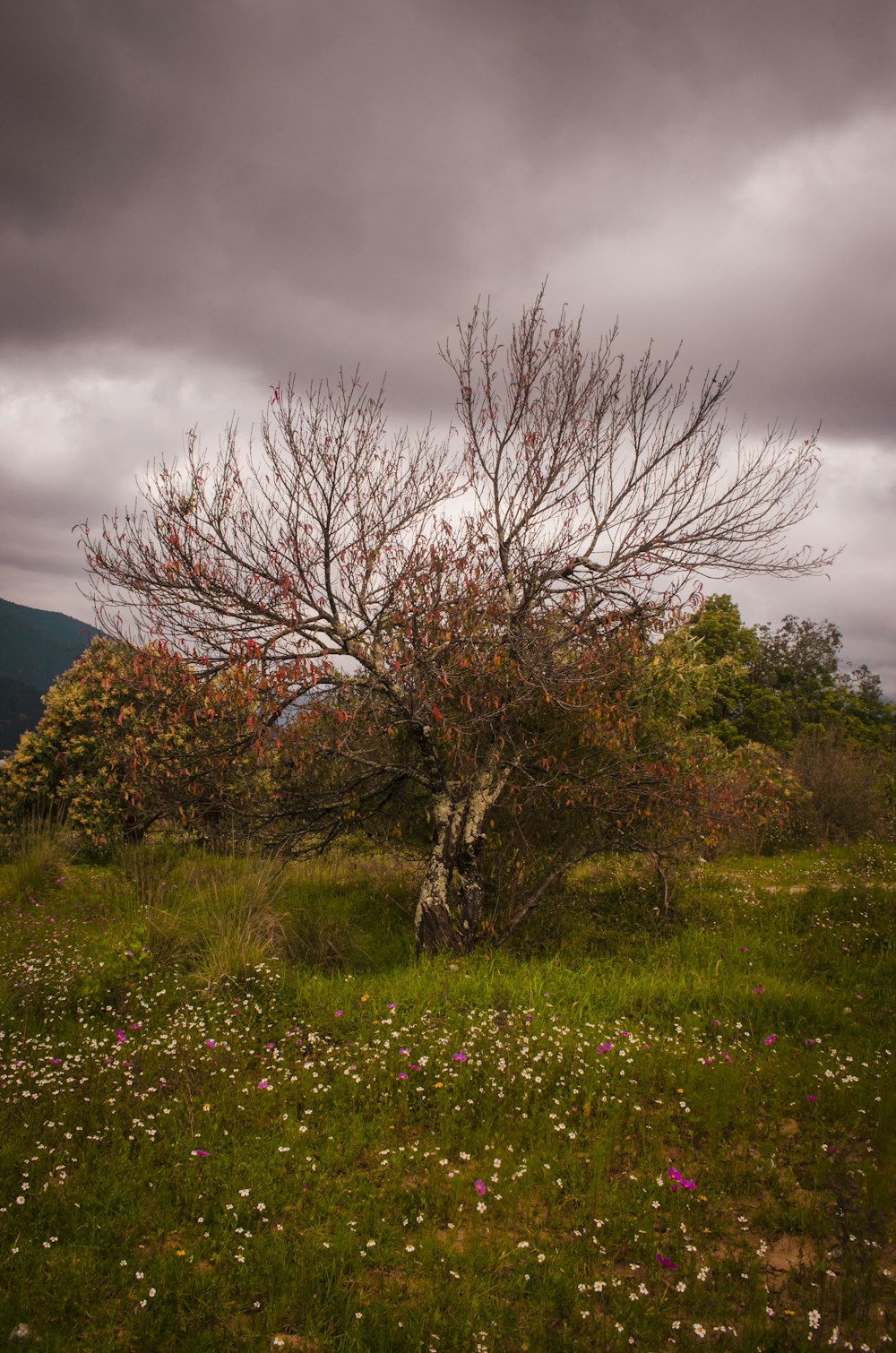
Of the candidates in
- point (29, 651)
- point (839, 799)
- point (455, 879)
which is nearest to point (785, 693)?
point (839, 799)

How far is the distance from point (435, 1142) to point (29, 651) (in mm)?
163152

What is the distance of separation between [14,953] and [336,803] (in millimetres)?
3509

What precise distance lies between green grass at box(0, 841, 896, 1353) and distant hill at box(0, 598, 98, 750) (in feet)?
349

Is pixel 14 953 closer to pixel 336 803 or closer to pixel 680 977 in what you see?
pixel 336 803

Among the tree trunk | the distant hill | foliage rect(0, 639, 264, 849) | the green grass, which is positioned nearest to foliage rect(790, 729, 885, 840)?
the green grass

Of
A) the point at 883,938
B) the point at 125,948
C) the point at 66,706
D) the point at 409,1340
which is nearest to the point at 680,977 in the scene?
the point at 883,938

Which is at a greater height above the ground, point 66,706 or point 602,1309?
point 66,706

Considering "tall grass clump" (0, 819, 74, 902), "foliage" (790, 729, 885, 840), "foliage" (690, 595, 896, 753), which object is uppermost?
"foliage" (690, 595, 896, 753)

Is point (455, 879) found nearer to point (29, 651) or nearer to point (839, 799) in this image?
point (839, 799)

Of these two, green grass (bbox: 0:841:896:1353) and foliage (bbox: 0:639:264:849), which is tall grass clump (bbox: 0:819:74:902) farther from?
green grass (bbox: 0:841:896:1353)

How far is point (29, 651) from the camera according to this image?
14338cm

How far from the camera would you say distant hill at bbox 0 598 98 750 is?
103m

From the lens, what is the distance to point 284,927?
7.62 meters

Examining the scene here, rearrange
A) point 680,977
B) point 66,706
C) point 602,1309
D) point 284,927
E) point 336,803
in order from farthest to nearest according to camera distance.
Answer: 1. point 66,706
2. point 336,803
3. point 284,927
4. point 680,977
5. point 602,1309
